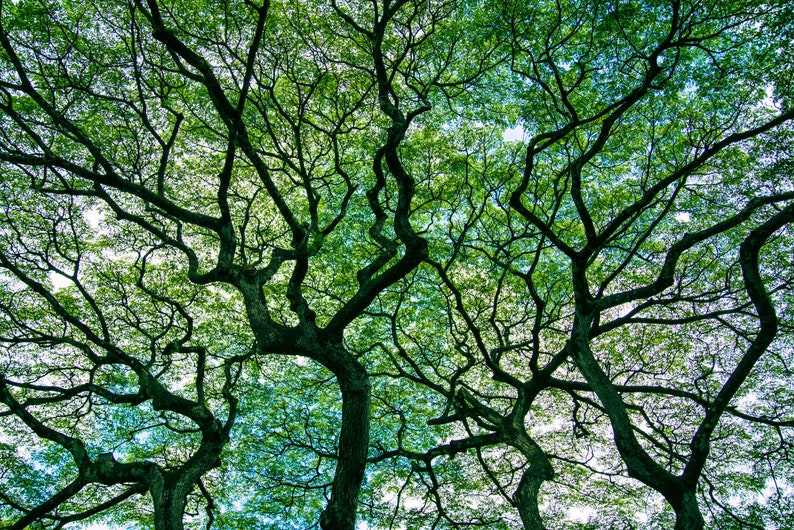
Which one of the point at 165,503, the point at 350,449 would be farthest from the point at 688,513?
the point at 165,503

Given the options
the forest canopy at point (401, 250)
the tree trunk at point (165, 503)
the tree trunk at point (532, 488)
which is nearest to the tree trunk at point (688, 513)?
the forest canopy at point (401, 250)

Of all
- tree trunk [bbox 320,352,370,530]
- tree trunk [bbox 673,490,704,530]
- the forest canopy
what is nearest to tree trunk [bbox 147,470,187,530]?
the forest canopy

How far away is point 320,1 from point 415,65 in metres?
2.02

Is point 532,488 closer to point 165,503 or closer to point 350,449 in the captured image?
point 350,449

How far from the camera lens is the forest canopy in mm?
6723

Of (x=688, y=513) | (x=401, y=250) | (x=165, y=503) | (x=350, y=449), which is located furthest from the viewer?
(x=401, y=250)

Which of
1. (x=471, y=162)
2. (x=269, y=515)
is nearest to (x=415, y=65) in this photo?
(x=471, y=162)

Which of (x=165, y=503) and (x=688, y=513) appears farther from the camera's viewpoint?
(x=165, y=503)

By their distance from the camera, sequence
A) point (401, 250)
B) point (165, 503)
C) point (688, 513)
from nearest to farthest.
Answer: point (688, 513), point (165, 503), point (401, 250)

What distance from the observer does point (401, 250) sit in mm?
11219

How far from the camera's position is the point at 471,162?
10664mm

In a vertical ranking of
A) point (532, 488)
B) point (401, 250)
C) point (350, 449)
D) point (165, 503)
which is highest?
point (401, 250)

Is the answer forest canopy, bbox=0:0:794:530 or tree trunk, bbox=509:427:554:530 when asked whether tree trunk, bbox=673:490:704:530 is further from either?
tree trunk, bbox=509:427:554:530

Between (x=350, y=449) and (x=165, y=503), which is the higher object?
(x=350, y=449)
